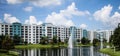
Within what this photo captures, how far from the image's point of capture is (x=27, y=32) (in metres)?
49.0

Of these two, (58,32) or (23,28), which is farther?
(58,32)

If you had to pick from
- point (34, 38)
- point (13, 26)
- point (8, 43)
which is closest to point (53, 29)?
point (34, 38)

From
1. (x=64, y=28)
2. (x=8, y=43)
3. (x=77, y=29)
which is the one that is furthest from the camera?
(x=77, y=29)

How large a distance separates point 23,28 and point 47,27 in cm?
585

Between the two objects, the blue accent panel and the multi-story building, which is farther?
the blue accent panel

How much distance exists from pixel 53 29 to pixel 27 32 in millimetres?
6581

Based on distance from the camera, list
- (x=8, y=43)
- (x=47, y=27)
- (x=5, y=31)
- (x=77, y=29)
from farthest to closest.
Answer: (x=77, y=29) < (x=47, y=27) < (x=5, y=31) < (x=8, y=43)

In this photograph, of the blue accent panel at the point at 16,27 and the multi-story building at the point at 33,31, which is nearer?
the multi-story building at the point at 33,31

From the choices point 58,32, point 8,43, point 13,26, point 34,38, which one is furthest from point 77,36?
point 8,43

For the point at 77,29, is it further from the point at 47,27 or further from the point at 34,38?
the point at 34,38

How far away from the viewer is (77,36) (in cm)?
5941

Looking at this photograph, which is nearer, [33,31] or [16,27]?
[16,27]

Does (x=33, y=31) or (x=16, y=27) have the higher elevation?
(x=16, y=27)

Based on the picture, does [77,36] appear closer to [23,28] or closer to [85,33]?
[85,33]
